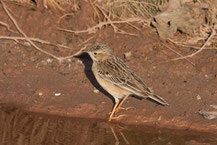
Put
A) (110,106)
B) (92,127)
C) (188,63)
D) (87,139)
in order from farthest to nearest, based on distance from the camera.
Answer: (188,63) < (110,106) < (92,127) < (87,139)

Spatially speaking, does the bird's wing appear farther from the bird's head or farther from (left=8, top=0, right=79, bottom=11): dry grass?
(left=8, top=0, right=79, bottom=11): dry grass

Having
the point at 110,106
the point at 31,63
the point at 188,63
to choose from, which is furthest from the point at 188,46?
the point at 31,63

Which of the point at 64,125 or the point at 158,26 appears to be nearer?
the point at 64,125

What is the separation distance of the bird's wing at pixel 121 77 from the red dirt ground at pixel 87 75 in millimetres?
453

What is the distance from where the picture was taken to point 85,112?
20.5 ft

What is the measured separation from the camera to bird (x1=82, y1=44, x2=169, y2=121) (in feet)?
19.7

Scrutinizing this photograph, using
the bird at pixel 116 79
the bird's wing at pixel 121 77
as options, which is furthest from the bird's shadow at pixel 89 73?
the bird's wing at pixel 121 77

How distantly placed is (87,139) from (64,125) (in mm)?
555

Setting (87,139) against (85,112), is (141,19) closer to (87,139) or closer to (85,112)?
(85,112)

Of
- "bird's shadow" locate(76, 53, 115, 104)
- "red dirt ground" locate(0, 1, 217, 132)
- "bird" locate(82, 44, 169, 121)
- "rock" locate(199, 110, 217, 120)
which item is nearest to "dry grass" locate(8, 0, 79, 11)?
"red dirt ground" locate(0, 1, 217, 132)

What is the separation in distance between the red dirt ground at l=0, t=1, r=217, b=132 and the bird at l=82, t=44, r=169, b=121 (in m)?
0.26

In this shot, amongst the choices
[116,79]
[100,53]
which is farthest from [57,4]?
[116,79]

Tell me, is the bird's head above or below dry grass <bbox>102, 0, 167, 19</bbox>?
below

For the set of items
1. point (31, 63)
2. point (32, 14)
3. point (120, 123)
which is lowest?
point (120, 123)
